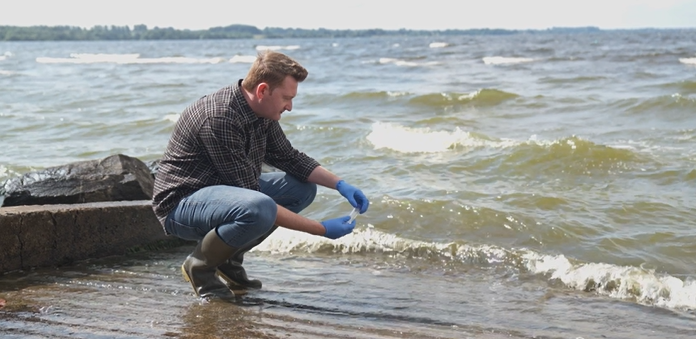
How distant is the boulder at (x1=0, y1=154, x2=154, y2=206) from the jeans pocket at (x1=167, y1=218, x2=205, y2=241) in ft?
6.48

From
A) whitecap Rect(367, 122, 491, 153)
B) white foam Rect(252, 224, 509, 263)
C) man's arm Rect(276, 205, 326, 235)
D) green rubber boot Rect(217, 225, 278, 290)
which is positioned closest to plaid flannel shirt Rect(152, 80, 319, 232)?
man's arm Rect(276, 205, 326, 235)

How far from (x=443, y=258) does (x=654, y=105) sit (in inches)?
402

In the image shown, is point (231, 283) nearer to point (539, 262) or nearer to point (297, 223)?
point (297, 223)

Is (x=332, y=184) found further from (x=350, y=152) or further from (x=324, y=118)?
(x=324, y=118)

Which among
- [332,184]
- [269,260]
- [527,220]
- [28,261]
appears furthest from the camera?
[527,220]

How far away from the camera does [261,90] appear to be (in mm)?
4258

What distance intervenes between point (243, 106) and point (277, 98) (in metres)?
0.18

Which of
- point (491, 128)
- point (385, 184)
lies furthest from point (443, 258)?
point (491, 128)

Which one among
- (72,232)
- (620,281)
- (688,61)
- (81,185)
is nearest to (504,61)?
(688,61)

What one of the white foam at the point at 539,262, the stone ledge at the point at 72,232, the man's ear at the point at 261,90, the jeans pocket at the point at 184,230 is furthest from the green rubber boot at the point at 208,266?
the white foam at the point at 539,262

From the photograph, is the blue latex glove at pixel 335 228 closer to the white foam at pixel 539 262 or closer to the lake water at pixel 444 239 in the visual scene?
the lake water at pixel 444 239

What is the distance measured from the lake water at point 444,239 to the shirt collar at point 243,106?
40.3 inches

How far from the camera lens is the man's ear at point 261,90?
425 cm

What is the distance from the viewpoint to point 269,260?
6.14 m
